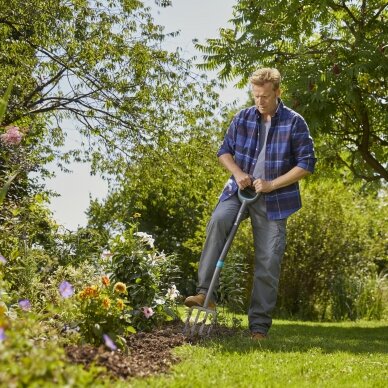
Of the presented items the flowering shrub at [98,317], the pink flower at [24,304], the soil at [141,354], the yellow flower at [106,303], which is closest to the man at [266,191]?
the soil at [141,354]

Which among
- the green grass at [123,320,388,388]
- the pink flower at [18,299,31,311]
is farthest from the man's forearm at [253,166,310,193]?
the pink flower at [18,299,31,311]

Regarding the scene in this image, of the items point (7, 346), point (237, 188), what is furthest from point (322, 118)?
point (7, 346)

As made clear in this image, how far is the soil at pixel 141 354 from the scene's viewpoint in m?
3.24

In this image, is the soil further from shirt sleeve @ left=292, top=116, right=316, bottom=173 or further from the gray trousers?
shirt sleeve @ left=292, top=116, right=316, bottom=173

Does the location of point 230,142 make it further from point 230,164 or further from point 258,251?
point 258,251

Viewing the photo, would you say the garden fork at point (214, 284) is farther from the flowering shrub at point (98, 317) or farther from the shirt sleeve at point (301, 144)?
the flowering shrub at point (98, 317)

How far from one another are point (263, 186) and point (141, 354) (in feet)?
5.57

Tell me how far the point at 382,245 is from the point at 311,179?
383 cm

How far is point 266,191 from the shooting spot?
5.32 meters

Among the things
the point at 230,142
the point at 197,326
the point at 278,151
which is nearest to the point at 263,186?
the point at 278,151

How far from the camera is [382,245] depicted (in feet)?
47.7

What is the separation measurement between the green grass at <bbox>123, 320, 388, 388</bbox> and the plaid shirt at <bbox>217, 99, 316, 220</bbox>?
43.1 inches

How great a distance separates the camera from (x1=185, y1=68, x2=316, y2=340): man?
5.42 m

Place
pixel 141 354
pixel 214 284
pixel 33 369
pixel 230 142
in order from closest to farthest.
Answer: pixel 33 369 → pixel 141 354 → pixel 214 284 → pixel 230 142
